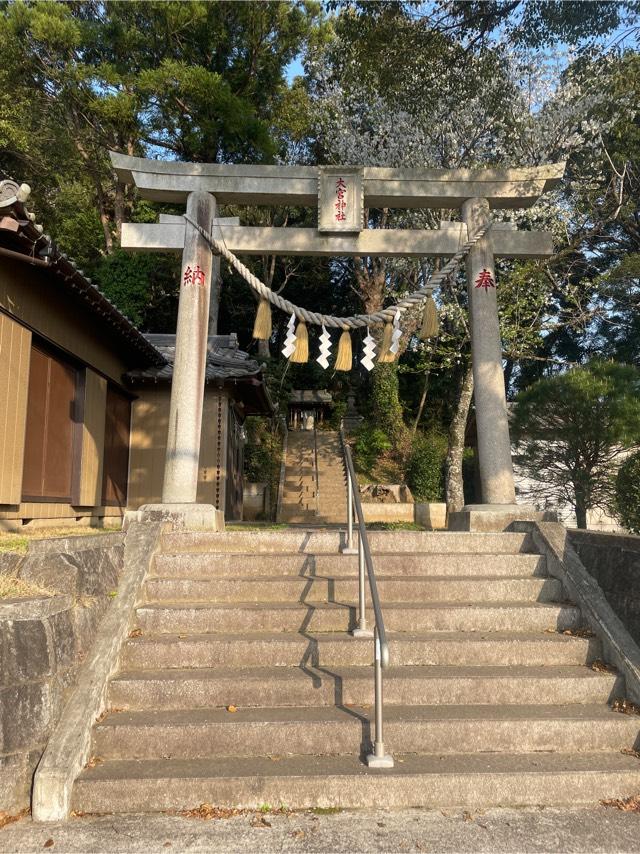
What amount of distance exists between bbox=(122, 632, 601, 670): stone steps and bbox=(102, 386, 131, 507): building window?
20.8ft

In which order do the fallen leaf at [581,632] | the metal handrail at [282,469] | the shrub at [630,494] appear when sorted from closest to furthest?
the fallen leaf at [581,632], the shrub at [630,494], the metal handrail at [282,469]

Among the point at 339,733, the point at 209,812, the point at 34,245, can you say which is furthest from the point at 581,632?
the point at 34,245

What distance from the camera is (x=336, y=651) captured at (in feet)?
13.5

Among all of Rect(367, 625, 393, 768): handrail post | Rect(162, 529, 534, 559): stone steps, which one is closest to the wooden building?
Rect(162, 529, 534, 559): stone steps

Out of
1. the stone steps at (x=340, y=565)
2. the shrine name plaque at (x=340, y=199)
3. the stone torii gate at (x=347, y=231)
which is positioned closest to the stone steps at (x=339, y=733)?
the stone steps at (x=340, y=565)

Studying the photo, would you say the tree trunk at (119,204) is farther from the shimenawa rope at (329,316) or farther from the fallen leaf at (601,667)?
the fallen leaf at (601,667)

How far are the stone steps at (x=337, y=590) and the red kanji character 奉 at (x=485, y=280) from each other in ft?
12.3

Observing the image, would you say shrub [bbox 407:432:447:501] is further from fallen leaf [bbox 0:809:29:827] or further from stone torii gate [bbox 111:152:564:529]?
fallen leaf [bbox 0:809:29:827]

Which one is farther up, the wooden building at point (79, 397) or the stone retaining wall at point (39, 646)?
the wooden building at point (79, 397)

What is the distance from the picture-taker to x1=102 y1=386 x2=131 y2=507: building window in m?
10.2

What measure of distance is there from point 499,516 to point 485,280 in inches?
Result: 113

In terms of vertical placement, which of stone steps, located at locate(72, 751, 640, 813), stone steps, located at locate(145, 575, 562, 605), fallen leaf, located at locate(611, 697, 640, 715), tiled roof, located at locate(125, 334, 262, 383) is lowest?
stone steps, located at locate(72, 751, 640, 813)

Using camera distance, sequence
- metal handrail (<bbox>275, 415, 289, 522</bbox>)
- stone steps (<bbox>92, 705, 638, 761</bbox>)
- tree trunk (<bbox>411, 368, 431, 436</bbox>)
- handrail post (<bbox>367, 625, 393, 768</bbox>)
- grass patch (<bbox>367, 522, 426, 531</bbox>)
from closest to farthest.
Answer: handrail post (<bbox>367, 625, 393, 768</bbox>) → stone steps (<bbox>92, 705, 638, 761</bbox>) → grass patch (<bbox>367, 522, 426, 531</bbox>) → metal handrail (<bbox>275, 415, 289, 522</bbox>) → tree trunk (<bbox>411, 368, 431, 436</bbox>)

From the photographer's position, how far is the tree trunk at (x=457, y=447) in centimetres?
1650
